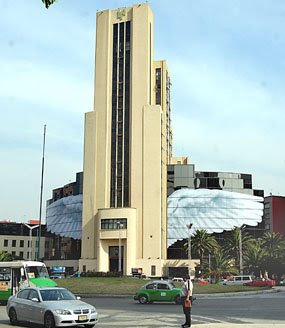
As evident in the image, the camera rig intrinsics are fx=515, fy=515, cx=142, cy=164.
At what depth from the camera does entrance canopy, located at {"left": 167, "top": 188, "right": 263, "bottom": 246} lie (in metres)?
104

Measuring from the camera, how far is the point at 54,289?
19594mm

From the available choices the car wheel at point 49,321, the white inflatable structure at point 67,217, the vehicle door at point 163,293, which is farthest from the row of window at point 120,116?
the car wheel at point 49,321

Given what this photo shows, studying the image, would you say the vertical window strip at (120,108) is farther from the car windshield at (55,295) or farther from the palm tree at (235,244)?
the car windshield at (55,295)

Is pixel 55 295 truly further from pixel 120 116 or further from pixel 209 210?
pixel 209 210

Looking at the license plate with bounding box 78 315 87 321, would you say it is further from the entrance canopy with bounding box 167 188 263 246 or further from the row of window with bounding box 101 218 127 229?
the entrance canopy with bounding box 167 188 263 246

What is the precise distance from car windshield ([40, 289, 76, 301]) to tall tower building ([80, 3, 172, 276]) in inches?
2574

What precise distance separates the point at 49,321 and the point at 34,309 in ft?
4.11

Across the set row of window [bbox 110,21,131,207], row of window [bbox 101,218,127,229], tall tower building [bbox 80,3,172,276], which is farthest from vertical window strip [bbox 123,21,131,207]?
row of window [bbox 101,218,127,229]

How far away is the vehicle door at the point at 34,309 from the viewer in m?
18.1

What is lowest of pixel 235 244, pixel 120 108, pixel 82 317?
pixel 82 317

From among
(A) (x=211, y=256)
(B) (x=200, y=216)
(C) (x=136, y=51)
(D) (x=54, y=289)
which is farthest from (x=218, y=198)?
(D) (x=54, y=289)

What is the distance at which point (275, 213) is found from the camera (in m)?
113

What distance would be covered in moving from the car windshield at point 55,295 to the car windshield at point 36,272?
13.6m

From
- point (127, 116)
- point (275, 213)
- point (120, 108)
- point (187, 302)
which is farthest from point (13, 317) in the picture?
point (275, 213)
